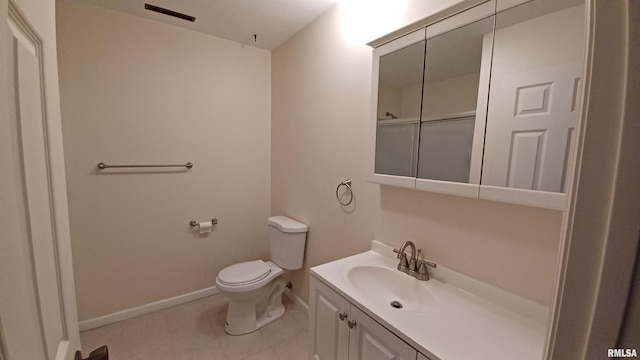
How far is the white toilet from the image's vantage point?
187cm

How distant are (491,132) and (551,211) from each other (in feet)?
1.13

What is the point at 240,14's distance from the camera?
1839 mm

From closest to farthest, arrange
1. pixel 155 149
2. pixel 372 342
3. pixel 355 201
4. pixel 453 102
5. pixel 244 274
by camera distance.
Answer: pixel 372 342
pixel 453 102
pixel 355 201
pixel 244 274
pixel 155 149

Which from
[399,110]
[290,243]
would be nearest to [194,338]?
[290,243]

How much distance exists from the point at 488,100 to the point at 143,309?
2.80 meters

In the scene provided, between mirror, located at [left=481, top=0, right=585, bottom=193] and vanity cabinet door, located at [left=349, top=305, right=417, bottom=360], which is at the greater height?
mirror, located at [left=481, top=0, right=585, bottom=193]

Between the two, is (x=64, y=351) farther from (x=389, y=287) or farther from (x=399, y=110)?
(x=399, y=110)

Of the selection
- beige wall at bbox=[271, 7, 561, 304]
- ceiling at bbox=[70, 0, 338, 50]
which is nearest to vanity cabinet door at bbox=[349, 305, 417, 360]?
beige wall at bbox=[271, 7, 561, 304]

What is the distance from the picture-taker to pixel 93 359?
0.58 m

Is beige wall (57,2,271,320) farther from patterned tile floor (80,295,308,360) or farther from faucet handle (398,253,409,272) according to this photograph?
faucet handle (398,253,409,272)

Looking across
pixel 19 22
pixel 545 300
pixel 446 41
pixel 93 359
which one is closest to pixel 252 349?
pixel 93 359

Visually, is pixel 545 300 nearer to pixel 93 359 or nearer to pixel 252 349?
pixel 93 359

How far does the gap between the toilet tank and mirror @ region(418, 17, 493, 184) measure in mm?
1185

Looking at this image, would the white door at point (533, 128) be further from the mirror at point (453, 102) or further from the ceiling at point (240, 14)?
the ceiling at point (240, 14)
